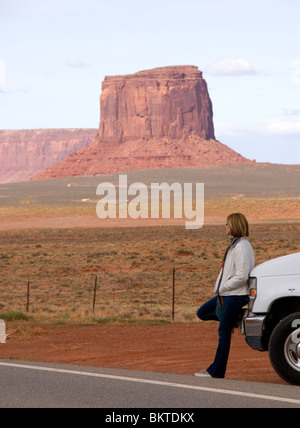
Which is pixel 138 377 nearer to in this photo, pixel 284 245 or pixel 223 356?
pixel 223 356

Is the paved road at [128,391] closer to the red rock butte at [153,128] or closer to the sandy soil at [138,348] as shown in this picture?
the sandy soil at [138,348]

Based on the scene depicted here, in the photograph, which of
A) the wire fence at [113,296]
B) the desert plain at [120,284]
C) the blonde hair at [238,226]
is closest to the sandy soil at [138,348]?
the desert plain at [120,284]

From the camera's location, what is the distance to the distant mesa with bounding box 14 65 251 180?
17538cm

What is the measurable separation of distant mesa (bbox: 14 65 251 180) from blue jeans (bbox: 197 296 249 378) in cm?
16200

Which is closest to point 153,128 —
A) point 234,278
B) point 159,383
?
point 234,278

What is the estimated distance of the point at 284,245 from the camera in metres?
46.7

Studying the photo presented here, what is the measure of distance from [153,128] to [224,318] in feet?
573

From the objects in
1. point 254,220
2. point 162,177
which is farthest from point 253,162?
point 254,220

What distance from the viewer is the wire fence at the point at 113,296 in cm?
1945

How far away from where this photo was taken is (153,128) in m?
182

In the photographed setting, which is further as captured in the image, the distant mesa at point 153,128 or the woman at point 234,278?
the distant mesa at point 153,128

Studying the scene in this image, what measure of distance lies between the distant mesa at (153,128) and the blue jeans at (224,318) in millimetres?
162003

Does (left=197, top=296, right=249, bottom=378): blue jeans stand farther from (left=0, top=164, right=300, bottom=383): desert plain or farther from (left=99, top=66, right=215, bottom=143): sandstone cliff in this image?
(left=99, top=66, right=215, bottom=143): sandstone cliff

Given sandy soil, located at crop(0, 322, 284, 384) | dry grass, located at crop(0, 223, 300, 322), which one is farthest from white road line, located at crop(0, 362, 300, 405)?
dry grass, located at crop(0, 223, 300, 322)
